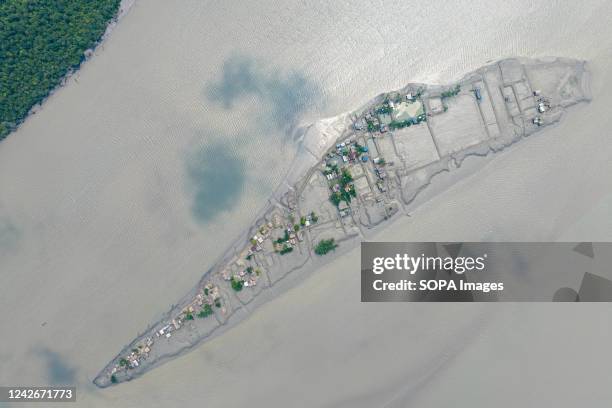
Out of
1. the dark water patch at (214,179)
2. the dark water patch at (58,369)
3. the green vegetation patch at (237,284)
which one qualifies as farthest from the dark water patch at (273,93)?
the dark water patch at (58,369)

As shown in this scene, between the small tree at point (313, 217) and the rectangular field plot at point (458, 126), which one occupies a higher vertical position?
the rectangular field plot at point (458, 126)

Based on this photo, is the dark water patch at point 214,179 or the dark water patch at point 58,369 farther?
the dark water patch at point 214,179

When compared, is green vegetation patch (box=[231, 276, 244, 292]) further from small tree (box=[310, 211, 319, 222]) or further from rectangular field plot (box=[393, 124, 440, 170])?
rectangular field plot (box=[393, 124, 440, 170])

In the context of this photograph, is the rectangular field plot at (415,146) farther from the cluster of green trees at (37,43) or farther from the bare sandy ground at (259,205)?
the cluster of green trees at (37,43)

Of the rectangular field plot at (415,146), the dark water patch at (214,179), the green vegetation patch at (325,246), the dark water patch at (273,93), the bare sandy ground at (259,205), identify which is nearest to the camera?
the bare sandy ground at (259,205)

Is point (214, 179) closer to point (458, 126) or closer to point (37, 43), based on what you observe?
point (37, 43)

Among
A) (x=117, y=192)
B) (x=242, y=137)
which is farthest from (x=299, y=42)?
(x=117, y=192)

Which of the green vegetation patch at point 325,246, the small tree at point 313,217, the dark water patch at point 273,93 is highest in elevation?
the dark water patch at point 273,93
